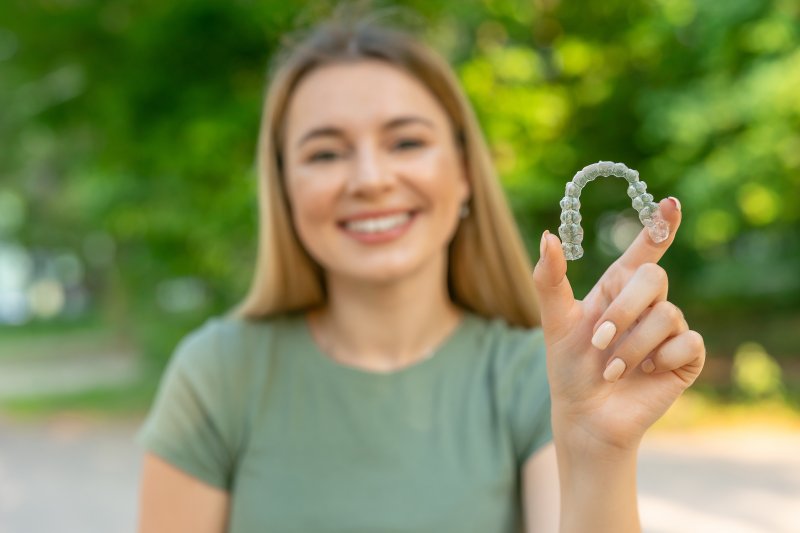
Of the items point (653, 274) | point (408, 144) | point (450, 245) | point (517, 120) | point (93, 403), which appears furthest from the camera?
point (93, 403)

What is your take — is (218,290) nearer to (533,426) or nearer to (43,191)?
(533,426)

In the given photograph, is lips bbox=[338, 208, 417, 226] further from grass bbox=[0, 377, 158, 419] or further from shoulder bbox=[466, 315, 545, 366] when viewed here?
grass bbox=[0, 377, 158, 419]

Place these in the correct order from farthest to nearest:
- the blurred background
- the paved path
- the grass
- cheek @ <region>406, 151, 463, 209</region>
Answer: the grass → the blurred background → the paved path → cheek @ <region>406, 151, 463, 209</region>

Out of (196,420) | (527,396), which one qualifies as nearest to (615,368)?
(527,396)

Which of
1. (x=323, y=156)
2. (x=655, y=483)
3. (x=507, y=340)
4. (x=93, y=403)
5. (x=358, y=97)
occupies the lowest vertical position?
(x=507, y=340)

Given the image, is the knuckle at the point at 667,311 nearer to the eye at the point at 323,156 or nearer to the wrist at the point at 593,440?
the wrist at the point at 593,440

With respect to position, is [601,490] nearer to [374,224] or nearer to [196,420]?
[374,224]

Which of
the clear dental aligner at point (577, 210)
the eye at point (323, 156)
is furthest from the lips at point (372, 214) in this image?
the clear dental aligner at point (577, 210)

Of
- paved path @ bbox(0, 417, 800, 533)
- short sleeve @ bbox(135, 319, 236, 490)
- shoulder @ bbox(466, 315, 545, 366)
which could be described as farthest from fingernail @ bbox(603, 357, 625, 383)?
paved path @ bbox(0, 417, 800, 533)
